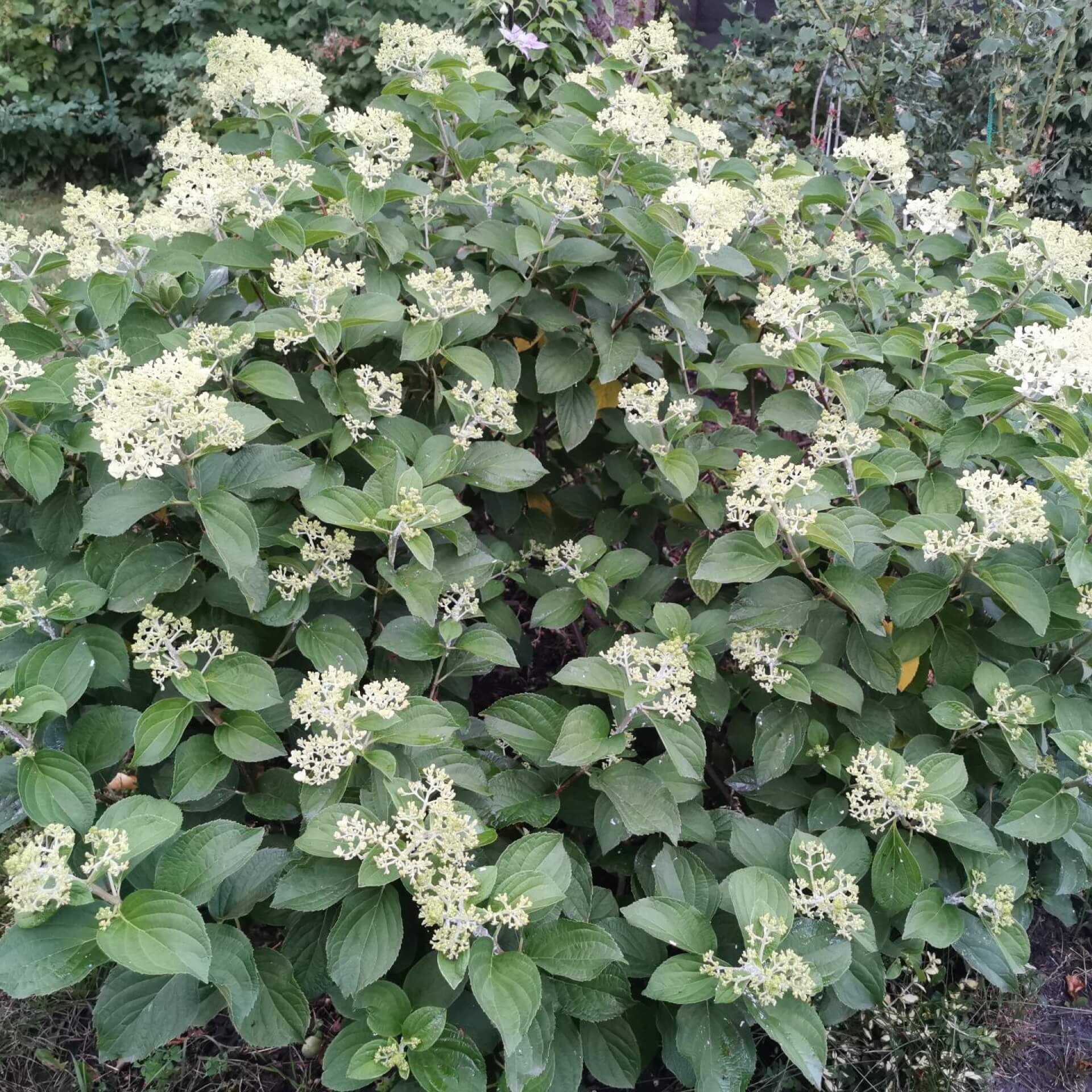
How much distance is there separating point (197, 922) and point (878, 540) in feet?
4.72

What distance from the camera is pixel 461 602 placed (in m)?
1.77

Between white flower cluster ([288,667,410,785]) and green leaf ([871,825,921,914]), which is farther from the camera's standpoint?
green leaf ([871,825,921,914])

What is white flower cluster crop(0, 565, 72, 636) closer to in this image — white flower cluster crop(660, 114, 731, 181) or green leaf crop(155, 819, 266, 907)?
green leaf crop(155, 819, 266, 907)

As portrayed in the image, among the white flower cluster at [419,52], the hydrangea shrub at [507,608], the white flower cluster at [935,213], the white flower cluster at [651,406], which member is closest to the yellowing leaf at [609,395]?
the hydrangea shrub at [507,608]

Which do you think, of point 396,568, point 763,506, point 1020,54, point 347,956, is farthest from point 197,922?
point 1020,54

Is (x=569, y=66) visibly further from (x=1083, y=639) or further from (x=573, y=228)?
(x=1083, y=639)

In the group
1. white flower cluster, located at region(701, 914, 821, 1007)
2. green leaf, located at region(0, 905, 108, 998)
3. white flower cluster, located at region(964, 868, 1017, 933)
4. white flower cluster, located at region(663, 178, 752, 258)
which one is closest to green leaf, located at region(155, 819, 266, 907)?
green leaf, located at region(0, 905, 108, 998)

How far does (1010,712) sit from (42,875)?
176cm

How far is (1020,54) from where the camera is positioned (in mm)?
5469

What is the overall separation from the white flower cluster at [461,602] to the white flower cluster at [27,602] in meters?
0.70

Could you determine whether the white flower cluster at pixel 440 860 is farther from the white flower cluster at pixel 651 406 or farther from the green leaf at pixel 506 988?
the white flower cluster at pixel 651 406

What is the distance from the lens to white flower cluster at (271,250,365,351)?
1747 millimetres

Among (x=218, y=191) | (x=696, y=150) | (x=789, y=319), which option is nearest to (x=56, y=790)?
(x=218, y=191)

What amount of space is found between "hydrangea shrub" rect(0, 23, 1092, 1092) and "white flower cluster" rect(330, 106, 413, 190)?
0.04 feet
